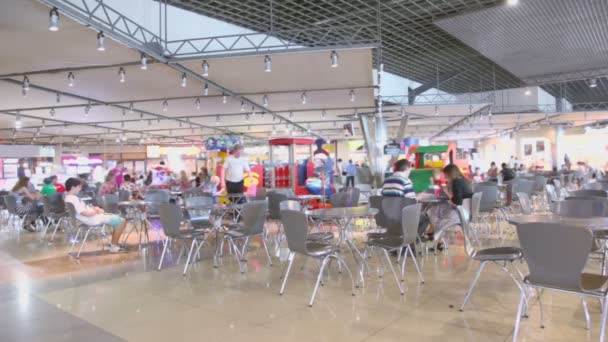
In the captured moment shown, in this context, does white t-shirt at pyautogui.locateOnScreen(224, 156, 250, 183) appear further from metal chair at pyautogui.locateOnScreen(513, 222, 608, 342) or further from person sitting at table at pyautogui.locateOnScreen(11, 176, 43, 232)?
metal chair at pyautogui.locateOnScreen(513, 222, 608, 342)

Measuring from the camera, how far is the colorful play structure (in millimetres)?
12219

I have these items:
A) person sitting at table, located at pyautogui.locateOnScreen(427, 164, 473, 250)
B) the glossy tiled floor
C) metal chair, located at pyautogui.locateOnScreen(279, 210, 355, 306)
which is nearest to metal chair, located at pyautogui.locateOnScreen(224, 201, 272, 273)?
the glossy tiled floor

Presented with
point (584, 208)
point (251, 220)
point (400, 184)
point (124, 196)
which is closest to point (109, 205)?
point (124, 196)

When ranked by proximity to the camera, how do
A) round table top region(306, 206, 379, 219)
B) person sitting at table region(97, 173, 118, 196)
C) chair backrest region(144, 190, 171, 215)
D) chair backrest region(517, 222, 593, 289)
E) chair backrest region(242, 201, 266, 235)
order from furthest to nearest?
1. person sitting at table region(97, 173, 118, 196)
2. chair backrest region(144, 190, 171, 215)
3. chair backrest region(242, 201, 266, 235)
4. round table top region(306, 206, 379, 219)
5. chair backrest region(517, 222, 593, 289)

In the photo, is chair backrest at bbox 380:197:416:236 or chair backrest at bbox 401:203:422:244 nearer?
chair backrest at bbox 401:203:422:244

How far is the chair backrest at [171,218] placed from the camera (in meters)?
5.28

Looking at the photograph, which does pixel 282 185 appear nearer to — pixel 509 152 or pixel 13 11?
pixel 13 11

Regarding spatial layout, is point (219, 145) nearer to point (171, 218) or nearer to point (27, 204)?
point (27, 204)

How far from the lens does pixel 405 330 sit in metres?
3.27

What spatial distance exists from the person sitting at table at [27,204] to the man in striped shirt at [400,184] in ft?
25.0

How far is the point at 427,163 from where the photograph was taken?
15914 millimetres

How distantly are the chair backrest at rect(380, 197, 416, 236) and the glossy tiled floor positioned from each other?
52 cm

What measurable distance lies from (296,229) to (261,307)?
753 mm

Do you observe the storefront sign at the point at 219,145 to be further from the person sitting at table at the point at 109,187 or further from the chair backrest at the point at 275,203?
the chair backrest at the point at 275,203
